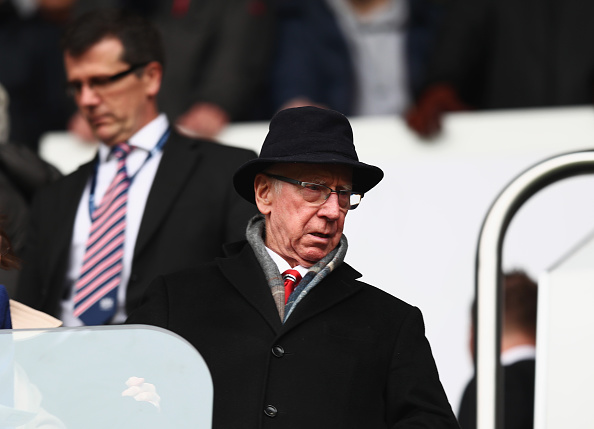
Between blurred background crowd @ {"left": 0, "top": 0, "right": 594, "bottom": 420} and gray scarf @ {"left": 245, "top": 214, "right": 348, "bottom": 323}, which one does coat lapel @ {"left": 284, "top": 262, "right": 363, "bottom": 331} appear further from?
blurred background crowd @ {"left": 0, "top": 0, "right": 594, "bottom": 420}

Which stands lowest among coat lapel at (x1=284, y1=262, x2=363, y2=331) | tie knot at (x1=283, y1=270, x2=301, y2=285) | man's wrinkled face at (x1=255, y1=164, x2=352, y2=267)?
coat lapel at (x1=284, y1=262, x2=363, y2=331)

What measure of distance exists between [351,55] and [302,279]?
307 centimetres

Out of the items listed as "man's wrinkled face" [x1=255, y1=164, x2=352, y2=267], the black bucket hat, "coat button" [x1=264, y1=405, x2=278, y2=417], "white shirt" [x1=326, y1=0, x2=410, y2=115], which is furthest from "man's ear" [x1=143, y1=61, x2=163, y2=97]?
"white shirt" [x1=326, y1=0, x2=410, y2=115]

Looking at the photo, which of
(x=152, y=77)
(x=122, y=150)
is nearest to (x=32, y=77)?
(x=152, y=77)

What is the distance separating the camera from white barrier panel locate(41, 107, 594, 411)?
527cm

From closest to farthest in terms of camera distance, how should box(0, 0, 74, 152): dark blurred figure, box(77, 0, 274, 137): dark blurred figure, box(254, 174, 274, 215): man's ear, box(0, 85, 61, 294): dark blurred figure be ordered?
box(254, 174, 274, 215): man's ear
box(0, 85, 61, 294): dark blurred figure
box(77, 0, 274, 137): dark blurred figure
box(0, 0, 74, 152): dark blurred figure

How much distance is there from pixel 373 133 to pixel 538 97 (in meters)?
0.82

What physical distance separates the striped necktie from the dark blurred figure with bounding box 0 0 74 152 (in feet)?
7.00

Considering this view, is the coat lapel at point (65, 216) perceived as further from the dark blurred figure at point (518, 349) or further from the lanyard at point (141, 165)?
the dark blurred figure at point (518, 349)

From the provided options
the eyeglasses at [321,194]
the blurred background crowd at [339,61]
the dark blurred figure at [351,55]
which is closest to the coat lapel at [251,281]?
the eyeglasses at [321,194]

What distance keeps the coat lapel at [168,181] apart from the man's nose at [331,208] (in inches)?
40.6

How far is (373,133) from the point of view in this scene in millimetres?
5648

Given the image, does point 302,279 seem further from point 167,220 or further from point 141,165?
point 141,165

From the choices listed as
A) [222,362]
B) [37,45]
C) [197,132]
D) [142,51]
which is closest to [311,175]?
[222,362]
